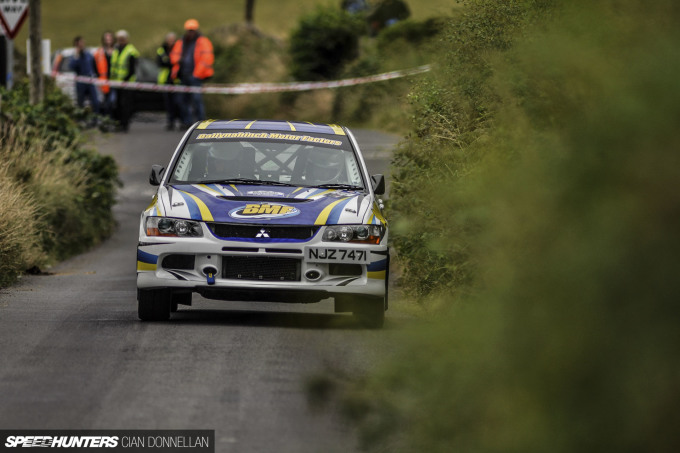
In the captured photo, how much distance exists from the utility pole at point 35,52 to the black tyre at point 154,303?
40.4 ft

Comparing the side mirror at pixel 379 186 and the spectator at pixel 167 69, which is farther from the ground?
the side mirror at pixel 379 186

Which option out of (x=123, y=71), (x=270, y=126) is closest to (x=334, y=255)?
(x=270, y=126)

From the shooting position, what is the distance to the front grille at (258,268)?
10.9 metres

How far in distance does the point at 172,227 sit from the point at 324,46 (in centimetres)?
2743

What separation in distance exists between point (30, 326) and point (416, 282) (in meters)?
3.41

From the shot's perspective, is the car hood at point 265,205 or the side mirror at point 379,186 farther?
the side mirror at point 379,186

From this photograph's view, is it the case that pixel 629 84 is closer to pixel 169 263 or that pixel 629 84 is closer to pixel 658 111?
pixel 658 111

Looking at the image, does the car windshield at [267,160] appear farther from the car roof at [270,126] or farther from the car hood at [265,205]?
the car hood at [265,205]

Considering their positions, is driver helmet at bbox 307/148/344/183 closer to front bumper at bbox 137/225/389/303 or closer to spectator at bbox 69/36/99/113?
front bumper at bbox 137/225/389/303

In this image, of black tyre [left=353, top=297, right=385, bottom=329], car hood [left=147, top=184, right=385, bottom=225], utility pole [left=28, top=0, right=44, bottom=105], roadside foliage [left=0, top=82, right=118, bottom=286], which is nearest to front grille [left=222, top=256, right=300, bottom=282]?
car hood [left=147, top=184, right=385, bottom=225]

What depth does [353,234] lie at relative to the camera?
1104cm

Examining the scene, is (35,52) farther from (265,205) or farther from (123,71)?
(265,205)

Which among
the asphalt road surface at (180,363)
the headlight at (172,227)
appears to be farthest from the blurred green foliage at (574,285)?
the headlight at (172,227)

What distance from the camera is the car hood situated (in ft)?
35.9
